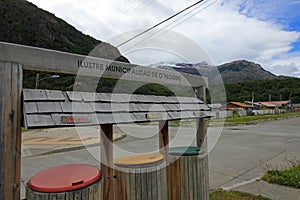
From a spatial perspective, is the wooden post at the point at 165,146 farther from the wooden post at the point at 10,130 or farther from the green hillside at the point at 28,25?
the green hillside at the point at 28,25

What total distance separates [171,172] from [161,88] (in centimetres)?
100

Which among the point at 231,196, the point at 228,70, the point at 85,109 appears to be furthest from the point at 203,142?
the point at 228,70

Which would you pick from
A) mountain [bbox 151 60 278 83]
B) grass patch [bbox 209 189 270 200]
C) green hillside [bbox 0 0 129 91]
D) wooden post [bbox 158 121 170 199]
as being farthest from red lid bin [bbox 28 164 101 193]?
green hillside [bbox 0 0 129 91]

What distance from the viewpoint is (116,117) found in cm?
176

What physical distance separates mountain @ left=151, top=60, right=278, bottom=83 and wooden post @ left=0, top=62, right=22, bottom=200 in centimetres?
158

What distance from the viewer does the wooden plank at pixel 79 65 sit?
1478 millimetres

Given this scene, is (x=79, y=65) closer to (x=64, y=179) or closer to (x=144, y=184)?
(x=64, y=179)

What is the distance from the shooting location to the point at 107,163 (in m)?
1.86

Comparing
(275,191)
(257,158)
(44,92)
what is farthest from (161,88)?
(257,158)

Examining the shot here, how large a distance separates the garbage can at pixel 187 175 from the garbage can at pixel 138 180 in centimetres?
46

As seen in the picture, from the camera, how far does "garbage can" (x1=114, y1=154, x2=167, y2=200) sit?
5.88 feet

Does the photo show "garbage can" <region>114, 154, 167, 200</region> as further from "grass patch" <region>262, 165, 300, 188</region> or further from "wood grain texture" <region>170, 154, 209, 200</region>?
"grass patch" <region>262, 165, 300, 188</region>

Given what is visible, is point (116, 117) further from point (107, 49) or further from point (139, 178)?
point (107, 49)

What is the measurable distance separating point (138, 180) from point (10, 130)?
3.18ft
